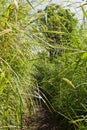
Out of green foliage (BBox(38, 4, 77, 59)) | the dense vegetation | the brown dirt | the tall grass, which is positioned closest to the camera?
the tall grass

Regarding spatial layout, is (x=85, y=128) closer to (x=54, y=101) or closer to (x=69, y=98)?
(x=69, y=98)

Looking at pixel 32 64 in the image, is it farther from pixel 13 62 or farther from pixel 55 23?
pixel 55 23

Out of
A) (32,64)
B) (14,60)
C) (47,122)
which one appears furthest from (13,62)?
(47,122)

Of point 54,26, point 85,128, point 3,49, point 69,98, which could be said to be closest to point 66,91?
point 69,98

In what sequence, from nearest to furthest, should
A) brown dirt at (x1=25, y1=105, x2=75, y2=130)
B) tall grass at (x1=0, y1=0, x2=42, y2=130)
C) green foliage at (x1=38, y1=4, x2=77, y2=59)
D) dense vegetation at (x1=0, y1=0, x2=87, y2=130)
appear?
tall grass at (x1=0, y1=0, x2=42, y2=130), dense vegetation at (x1=0, y1=0, x2=87, y2=130), green foliage at (x1=38, y1=4, x2=77, y2=59), brown dirt at (x1=25, y1=105, x2=75, y2=130)

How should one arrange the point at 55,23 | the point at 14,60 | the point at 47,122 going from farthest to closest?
the point at 55,23 → the point at 47,122 → the point at 14,60

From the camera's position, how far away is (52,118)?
128 inches

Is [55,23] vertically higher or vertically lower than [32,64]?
higher

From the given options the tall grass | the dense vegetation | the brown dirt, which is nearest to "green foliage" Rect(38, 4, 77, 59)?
the dense vegetation

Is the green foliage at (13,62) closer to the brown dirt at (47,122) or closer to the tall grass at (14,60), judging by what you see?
the tall grass at (14,60)

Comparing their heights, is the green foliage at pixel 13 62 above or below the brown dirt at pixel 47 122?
above

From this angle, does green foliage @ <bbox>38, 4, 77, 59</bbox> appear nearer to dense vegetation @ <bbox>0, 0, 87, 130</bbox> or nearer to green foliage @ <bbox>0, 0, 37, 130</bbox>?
dense vegetation @ <bbox>0, 0, 87, 130</bbox>

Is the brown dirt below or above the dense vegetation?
below

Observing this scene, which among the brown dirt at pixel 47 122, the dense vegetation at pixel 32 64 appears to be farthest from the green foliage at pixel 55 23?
the brown dirt at pixel 47 122
